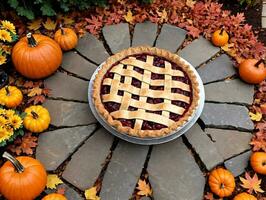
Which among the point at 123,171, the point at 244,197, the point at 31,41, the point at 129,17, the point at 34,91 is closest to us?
the point at 244,197

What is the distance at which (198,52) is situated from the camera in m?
3.68

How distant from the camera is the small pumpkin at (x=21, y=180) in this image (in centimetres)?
273

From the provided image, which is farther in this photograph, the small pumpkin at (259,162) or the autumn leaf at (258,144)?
the autumn leaf at (258,144)

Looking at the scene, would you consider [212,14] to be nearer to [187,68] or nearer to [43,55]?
[187,68]

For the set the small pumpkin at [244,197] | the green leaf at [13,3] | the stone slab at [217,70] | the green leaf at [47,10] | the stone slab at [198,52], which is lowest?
the small pumpkin at [244,197]

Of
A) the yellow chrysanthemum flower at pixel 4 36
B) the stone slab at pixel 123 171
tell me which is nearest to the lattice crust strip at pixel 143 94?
the stone slab at pixel 123 171

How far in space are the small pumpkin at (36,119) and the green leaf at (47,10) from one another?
1007 millimetres

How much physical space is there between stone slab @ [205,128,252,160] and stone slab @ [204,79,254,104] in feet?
1.01

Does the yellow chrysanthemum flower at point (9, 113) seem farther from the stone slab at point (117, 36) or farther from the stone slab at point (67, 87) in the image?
the stone slab at point (117, 36)

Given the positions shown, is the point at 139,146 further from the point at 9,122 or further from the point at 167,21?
the point at 167,21

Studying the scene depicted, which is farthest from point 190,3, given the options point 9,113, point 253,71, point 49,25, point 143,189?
point 9,113

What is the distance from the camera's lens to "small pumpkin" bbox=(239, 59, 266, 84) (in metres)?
3.41

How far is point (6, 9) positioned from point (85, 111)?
1.43m

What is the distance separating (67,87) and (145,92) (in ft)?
2.47
